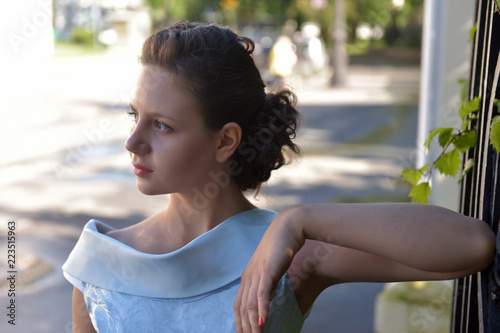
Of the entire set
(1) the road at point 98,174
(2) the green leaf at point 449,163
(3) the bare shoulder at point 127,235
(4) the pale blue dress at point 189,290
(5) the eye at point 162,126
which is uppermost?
(5) the eye at point 162,126

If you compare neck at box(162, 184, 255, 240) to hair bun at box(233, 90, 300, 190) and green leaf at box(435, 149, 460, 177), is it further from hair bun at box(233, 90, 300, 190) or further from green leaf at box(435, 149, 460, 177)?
green leaf at box(435, 149, 460, 177)

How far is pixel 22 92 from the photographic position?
13.0 m

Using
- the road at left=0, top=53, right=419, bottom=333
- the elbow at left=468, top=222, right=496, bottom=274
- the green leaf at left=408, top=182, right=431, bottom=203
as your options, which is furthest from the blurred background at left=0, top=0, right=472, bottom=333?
the elbow at left=468, top=222, right=496, bottom=274

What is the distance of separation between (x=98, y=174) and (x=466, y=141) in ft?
20.8

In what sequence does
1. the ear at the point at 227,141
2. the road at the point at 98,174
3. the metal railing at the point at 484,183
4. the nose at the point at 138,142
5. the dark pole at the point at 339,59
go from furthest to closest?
the dark pole at the point at 339,59, the road at the point at 98,174, the ear at the point at 227,141, the nose at the point at 138,142, the metal railing at the point at 484,183

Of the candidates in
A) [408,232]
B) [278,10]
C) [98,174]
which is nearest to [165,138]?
[408,232]

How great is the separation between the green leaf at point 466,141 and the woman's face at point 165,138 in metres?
0.50

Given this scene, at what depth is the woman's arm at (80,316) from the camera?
52.2 inches

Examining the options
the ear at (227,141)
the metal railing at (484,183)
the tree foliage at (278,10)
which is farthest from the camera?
the tree foliage at (278,10)

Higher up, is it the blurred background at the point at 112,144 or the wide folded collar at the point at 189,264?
the wide folded collar at the point at 189,264

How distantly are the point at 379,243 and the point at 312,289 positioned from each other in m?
0.34

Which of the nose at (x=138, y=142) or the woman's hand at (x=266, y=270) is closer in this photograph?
the woman's hand at (x=266, y=270)

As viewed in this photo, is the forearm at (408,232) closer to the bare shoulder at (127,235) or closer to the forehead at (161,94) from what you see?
the forehead at (161,94)

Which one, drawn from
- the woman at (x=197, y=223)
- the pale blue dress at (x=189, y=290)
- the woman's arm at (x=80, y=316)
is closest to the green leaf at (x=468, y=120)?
the woman at (x=197, y=223)
